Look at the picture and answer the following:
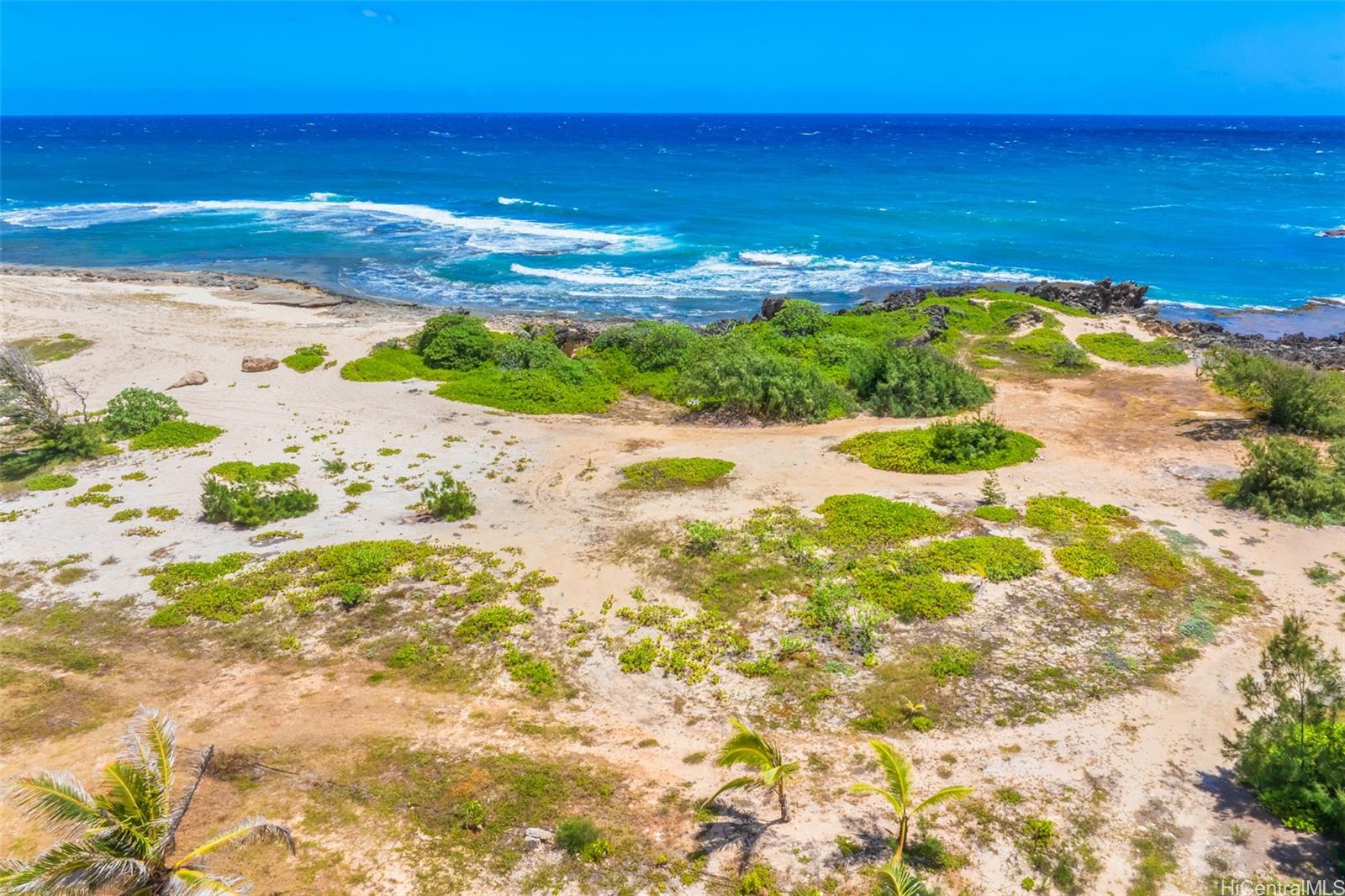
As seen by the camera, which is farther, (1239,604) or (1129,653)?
(1239,604)

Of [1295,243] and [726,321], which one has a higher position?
[1295,243]

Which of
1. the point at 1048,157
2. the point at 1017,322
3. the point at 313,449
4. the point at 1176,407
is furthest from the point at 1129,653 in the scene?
the point at 1048,157

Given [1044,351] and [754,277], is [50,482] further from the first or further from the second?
[754,277]

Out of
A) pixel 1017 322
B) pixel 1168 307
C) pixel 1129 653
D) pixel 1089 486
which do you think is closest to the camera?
pixel 1129 653

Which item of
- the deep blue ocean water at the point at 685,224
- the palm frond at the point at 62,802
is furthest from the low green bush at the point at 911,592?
the deep blue ocean water at the point at 685,224

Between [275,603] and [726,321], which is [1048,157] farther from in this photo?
[275,603]

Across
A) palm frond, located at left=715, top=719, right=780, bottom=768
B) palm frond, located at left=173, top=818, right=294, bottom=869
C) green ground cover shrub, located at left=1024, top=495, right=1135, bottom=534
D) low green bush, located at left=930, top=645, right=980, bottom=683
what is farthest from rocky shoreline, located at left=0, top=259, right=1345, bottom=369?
palm frond, located at left=715, top=719, right=780, bottom=768

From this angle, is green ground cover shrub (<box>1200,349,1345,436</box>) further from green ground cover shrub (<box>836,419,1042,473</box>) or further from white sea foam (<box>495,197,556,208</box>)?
white sea foam (<box>495,197,556,208</box>)

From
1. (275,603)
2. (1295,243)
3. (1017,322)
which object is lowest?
(275,603)
